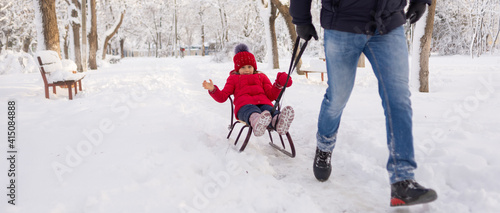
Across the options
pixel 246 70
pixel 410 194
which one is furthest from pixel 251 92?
pixel 410 194

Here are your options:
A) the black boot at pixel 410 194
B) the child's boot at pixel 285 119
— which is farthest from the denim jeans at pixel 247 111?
the black boot at pixel 410 194

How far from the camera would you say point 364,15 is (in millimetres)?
2137

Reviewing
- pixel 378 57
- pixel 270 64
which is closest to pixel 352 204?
pixel 378 57

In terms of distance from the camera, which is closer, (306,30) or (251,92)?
(306,30)

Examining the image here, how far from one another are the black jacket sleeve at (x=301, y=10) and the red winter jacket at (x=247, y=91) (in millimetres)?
1407

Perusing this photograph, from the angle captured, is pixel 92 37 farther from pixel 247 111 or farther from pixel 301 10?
pixel 301 10

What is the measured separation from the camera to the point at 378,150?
3270 millimetres

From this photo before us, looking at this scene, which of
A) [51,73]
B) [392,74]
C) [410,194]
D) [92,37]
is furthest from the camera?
[92,37]

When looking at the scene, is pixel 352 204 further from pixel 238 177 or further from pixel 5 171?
pixel 5 171

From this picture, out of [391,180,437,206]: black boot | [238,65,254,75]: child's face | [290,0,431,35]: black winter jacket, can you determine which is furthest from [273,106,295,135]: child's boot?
[391,180,437,206]: black boot

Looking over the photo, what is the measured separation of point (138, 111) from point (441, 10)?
2820 centimetres

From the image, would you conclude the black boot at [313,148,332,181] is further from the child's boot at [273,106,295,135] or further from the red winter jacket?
the red winter jacket

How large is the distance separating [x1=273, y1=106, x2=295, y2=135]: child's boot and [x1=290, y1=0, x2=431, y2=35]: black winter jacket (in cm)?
106

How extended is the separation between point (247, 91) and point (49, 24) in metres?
7.22
